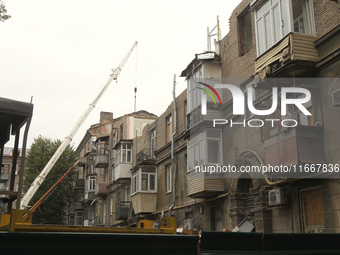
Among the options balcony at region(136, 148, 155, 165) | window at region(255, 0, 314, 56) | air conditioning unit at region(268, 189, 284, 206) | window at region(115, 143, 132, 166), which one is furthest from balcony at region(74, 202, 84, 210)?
window at region(255, 0, 314, 56)

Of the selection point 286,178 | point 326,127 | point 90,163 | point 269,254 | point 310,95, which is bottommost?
point 269,254

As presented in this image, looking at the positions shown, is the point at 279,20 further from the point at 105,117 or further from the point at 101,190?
the point at 105,117

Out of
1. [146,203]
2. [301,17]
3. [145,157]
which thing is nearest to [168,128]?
[145,157]

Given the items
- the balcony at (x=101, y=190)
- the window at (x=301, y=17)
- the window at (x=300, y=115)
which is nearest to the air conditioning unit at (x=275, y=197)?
the window at (x=300, y=115)

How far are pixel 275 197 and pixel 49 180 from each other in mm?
32172

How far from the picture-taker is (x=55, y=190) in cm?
4141

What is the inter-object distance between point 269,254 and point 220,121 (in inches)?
626

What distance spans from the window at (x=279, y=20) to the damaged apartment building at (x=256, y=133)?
0.12 ft

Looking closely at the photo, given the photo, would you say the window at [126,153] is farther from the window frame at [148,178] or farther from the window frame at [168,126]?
the window frame at [168,126]

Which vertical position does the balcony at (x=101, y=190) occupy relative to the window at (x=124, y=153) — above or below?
below

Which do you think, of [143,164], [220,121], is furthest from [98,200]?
[220,121]

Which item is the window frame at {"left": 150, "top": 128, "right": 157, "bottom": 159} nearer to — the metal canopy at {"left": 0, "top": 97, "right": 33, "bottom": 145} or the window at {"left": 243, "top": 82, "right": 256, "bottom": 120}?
the window at {"left": 243, "top": 82, "right": 256, "bottom": 120}

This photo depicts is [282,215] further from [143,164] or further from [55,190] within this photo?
[55,190]

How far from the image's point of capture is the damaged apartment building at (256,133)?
1309 cm
